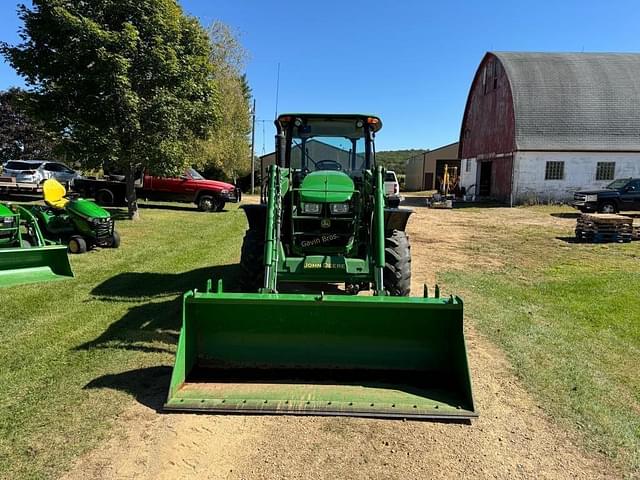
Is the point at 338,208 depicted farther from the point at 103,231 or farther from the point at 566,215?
the point at 566,215

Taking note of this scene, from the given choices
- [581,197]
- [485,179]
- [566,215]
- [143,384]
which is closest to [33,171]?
[143,384]

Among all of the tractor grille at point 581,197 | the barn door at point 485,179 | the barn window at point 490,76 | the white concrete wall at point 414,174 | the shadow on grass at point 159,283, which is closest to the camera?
the shadow on grass at point 159,283

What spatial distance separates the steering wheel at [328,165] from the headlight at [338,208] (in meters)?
1.27

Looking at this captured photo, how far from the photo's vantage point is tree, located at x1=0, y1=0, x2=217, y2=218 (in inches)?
515

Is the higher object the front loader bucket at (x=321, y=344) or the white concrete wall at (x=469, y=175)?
the white concrete wall at (x=469, y=175)

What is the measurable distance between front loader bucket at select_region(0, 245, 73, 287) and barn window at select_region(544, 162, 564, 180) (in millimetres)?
24117

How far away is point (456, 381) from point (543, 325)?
8.62 feet

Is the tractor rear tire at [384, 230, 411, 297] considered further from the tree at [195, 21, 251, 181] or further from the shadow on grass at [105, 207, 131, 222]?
the tree at [195, 21, 251, 181]

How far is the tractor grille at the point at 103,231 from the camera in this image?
32.4 feet

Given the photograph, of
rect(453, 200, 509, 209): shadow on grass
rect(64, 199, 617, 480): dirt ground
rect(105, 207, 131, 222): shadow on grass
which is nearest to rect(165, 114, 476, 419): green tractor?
rect(64, 199, 617, 480): dirt ground

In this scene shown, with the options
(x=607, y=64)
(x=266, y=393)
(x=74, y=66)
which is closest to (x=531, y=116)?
(x=607, y=64)

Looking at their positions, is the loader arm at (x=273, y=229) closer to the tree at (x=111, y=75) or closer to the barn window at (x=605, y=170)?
the tree at (x=111, y=75)

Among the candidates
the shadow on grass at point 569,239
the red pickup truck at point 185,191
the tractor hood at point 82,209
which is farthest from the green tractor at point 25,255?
the shadow on grass at point 569,239

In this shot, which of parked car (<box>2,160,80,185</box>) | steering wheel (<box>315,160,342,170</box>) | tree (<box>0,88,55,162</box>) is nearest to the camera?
steering wheel (<box>315,160,342,170</box>)
